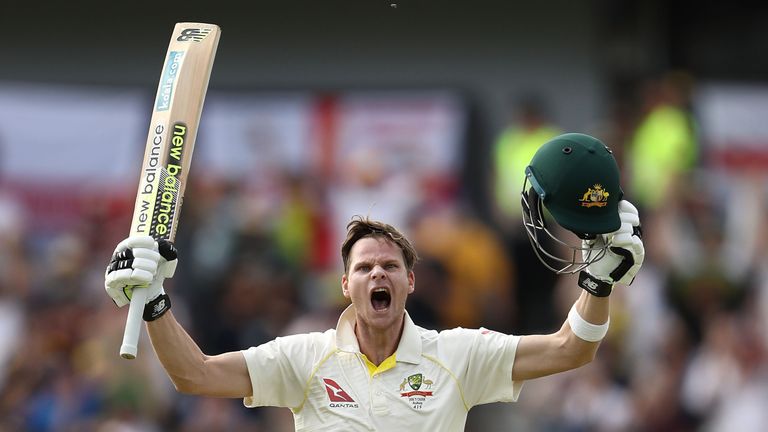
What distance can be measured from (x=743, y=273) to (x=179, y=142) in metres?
5.51

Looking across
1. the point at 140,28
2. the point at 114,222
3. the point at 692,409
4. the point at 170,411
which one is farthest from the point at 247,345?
the point at 140,28

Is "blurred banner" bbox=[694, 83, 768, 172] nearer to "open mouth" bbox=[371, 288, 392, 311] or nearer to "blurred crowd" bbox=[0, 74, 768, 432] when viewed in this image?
"blurred crowd" bbox=[0, 74, 768, 432]

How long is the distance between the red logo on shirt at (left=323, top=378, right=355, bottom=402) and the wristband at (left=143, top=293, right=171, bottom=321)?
0.61 metres

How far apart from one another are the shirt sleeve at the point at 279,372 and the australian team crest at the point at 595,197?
3.42 feet

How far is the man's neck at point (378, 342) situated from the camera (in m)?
5.03

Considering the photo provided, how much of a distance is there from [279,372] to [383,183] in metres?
6.10

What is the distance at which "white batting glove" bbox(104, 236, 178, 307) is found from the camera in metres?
4.60

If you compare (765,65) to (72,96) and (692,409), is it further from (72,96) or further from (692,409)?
(72,96)

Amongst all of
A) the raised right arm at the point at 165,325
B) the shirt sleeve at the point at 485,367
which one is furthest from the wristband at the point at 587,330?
Result: the raised right arm at the point at 165,325

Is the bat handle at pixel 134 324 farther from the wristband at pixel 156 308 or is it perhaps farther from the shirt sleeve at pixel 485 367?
the shirt sleeve at pixel 485 367

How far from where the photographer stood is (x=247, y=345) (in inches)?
381

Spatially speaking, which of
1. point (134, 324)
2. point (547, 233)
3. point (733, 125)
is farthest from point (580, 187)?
point (733, 125)

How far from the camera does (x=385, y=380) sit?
16.3 ft

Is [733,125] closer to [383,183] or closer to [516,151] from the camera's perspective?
[516,151]
